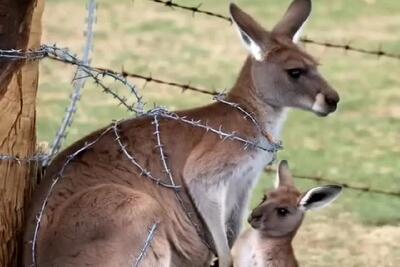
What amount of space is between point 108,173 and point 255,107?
2.50 feet

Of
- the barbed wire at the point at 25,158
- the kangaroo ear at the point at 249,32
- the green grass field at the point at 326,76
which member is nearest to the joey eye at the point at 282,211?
the kangaroo ear at the point at 249,32

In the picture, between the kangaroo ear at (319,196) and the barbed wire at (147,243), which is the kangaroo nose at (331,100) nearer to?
the kangaroo ear at (319,196)

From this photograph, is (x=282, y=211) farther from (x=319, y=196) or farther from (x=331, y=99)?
(x=331, y=99)

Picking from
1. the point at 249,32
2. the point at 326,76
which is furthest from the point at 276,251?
the point at 326,76

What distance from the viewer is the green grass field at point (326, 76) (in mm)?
8375

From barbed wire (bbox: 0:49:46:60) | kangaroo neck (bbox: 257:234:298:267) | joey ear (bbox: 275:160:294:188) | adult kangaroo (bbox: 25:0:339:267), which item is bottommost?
kangaroo neck (bbox: 257:234:298:267)

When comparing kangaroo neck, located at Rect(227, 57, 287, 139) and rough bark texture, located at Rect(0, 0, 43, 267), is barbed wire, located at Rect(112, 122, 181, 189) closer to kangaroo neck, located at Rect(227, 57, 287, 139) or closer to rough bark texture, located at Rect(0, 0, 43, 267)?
rough bark texture, located at Rect(0, 0, 43, 267)

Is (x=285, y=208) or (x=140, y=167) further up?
(x=140, y=167)

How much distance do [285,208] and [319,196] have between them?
18cm

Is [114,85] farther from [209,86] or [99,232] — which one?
[99,232]

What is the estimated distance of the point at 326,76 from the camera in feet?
40.5

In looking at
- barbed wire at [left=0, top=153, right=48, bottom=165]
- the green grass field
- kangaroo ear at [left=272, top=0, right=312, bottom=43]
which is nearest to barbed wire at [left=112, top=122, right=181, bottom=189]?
barbed wire at [left=0, top=153, right=48, bottom=165]

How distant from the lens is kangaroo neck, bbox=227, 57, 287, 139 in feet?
19.1

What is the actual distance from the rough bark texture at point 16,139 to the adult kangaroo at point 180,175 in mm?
113
